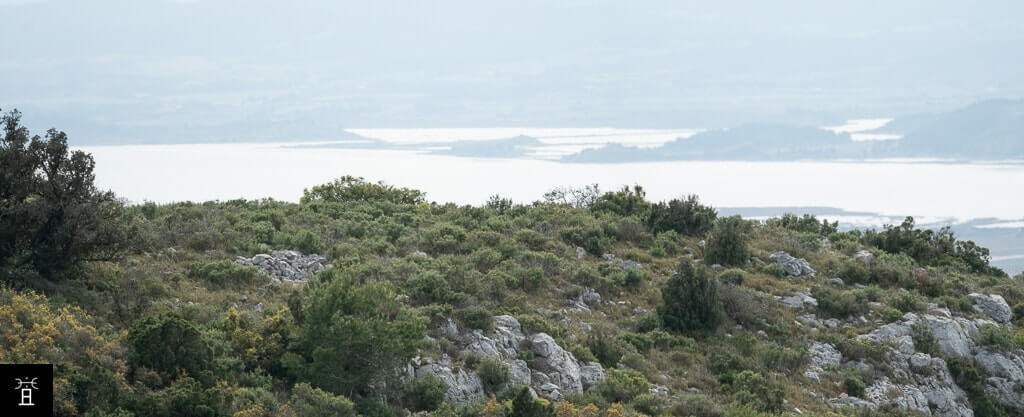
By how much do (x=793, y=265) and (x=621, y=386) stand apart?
9422mm

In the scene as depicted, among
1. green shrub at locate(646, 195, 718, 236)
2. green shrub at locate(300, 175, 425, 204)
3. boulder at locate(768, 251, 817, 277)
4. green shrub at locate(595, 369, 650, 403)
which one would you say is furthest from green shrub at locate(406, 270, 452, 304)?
A: green shrub at locate(300, 175, 425, 204)

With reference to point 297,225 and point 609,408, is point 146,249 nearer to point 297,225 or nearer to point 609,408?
point 297,225

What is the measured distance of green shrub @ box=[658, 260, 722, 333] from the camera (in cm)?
2077

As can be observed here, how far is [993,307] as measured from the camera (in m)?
23.8

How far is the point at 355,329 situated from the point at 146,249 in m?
6.13

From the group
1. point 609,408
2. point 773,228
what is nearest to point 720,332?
point 609,408

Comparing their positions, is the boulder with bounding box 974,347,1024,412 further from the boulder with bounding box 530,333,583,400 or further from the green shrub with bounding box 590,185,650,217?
the green shrub with bounding box 590,185,650,217

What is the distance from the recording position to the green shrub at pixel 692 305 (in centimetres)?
2077

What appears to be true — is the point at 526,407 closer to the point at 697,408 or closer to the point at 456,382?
the point at 456,382

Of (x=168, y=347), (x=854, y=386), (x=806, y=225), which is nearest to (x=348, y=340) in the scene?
(x=168, y=347)

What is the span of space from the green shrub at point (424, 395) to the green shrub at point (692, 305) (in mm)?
6590

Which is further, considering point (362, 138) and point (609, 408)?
point (362, 138)

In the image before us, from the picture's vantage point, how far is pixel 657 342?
65.5ft

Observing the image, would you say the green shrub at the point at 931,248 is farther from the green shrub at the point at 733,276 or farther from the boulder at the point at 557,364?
the boulder at the point at 557,364
